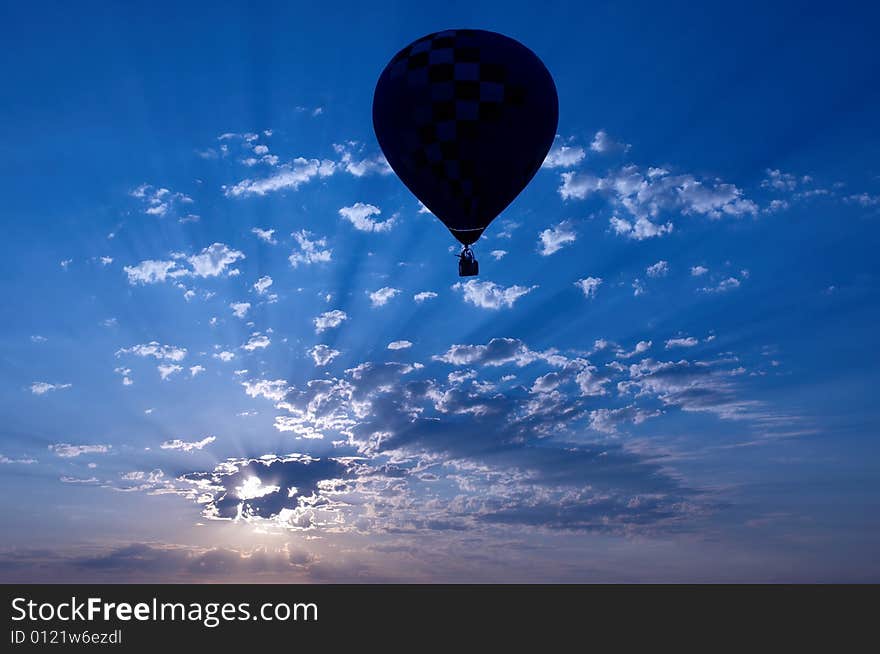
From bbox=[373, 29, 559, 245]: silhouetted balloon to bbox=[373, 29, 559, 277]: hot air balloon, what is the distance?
0.05 metres

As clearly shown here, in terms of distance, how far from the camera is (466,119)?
35.9m

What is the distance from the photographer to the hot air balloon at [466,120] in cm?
3591

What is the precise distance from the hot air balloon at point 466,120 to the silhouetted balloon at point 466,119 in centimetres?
5

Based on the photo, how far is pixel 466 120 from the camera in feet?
118

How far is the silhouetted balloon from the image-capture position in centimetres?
3591

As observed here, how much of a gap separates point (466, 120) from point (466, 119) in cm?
5
